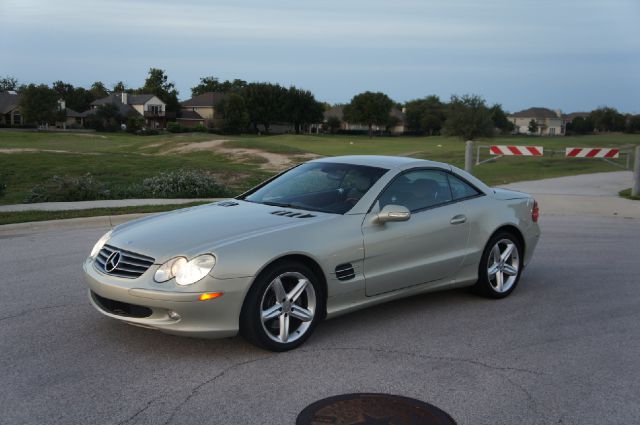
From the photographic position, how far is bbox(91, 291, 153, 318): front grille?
5056mm

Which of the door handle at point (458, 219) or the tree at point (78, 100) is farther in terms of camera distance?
the tree at point (78, 100)

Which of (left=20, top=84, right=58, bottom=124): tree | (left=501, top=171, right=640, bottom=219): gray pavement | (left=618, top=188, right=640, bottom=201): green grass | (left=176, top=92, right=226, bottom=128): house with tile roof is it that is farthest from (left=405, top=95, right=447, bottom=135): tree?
(left=618, top=188, right=640, bottom=201): green grass

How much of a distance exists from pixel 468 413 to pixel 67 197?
12.8 metres

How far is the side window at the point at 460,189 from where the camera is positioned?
6.98m

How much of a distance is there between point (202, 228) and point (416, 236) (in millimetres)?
1969

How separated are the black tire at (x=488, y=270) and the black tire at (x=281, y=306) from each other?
2.18 metres

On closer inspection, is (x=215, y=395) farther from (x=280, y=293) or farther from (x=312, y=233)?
(x=312, y=233)

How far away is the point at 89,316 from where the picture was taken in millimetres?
6172

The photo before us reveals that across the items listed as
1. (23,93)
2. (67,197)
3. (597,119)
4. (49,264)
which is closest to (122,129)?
(23,93)

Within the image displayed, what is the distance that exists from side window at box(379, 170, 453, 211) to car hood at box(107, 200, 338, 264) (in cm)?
79

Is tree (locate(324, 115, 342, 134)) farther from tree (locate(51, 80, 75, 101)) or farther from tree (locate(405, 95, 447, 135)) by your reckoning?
tree (locate(51, 80, 75, 101))

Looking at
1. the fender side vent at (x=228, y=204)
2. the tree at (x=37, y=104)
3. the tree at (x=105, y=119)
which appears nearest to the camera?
the fender side vent at (x=228, y=204)

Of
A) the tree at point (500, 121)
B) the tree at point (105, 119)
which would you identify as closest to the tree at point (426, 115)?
the tree at point (500, 121)

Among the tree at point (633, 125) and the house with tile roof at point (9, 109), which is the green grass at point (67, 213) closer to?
the house with tile roof at point (9, 109)
